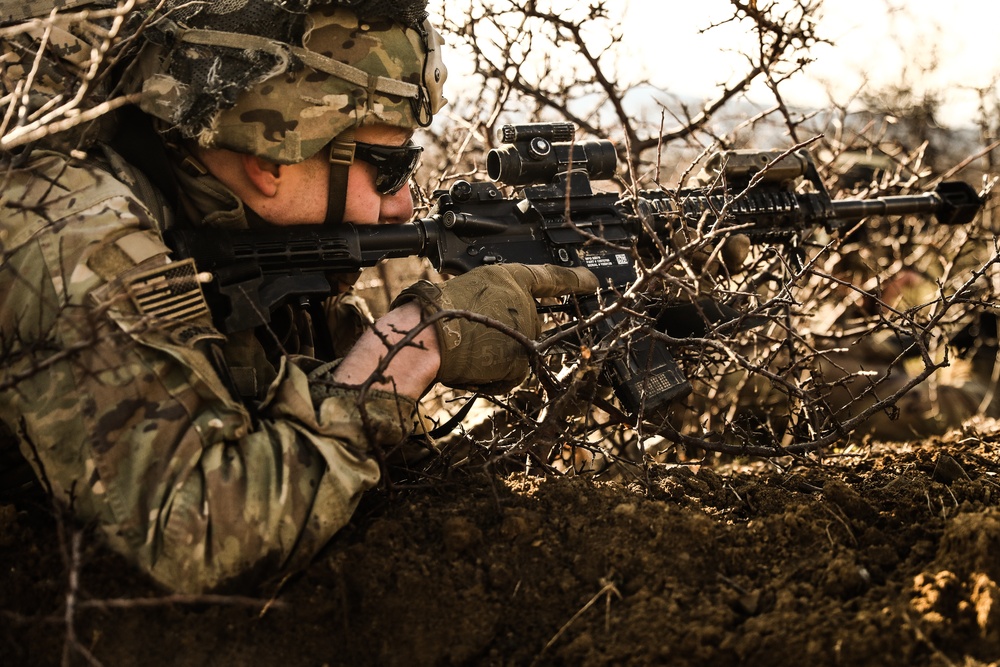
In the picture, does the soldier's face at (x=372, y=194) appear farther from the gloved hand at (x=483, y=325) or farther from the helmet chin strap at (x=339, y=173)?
the gloved hand at (x=483, y=325)

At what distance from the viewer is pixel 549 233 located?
355cm

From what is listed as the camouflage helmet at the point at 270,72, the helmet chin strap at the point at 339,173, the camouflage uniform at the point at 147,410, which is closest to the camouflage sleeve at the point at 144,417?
the camouflage uniform at the point at 147,410

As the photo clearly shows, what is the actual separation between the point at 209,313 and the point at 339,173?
0.68 meters

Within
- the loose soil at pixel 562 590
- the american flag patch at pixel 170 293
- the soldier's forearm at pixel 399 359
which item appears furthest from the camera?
the soldier's forearm at pixel 399 359

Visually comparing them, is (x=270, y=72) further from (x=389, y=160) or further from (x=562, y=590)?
(x=562, y=590)

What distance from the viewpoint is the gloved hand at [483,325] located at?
264 cm

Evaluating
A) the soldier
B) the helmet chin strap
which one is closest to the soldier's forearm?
the soldier

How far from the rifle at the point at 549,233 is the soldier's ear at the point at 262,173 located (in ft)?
0.44

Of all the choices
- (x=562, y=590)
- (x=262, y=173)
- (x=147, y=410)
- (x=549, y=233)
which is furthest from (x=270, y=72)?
(x=562, y=590)

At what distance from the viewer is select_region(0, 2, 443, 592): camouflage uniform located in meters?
2.08

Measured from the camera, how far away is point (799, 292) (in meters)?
4.99

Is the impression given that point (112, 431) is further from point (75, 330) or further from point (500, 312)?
point (500, 312)

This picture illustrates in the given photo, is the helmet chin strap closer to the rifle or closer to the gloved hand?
the rifle

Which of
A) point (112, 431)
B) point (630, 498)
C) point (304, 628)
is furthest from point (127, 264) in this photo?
point (630, 498)
